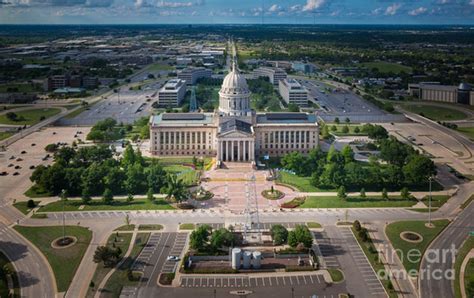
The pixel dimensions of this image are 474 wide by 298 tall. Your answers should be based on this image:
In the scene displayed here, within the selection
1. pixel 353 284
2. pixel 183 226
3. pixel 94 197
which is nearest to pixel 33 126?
pixel 94 197

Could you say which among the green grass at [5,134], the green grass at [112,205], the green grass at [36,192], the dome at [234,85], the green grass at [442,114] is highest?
the dome at [234,85]

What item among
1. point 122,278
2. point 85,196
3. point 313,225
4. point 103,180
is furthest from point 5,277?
point 313,225

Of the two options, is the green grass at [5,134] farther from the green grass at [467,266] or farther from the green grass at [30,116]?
the green grass at [467,266]

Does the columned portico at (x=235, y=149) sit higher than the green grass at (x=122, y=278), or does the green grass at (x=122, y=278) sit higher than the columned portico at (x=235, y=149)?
the columned portico at (x=235, y=149)

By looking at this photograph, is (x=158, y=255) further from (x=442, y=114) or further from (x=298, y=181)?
(x=442, y=114)

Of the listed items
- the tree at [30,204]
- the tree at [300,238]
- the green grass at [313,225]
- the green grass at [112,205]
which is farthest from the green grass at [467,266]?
the tree at [30,204]

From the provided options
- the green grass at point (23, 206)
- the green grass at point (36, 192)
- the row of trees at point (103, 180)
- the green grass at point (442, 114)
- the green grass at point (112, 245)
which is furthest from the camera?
the green grass at point (442, 114)

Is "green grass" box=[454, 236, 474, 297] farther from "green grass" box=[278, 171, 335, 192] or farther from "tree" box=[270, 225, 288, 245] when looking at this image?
"green grass" box=[278, 171, 335, 192]
